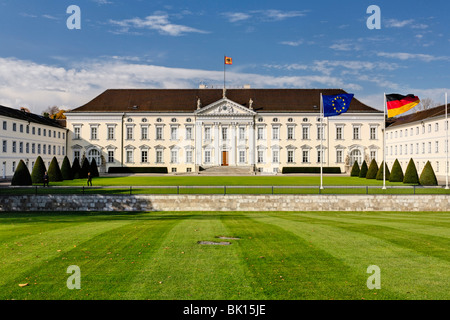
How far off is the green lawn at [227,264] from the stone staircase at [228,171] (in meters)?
46.2

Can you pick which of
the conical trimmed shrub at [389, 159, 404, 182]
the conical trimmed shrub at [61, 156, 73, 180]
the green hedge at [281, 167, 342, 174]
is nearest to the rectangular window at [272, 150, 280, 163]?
the green hedge at [281, 167, 342, 174]

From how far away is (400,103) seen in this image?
97.3ft

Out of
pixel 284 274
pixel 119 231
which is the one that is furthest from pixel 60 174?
pixel 284 274

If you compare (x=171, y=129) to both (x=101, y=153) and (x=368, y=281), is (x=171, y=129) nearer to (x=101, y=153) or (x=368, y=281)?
(x=101, y=153)

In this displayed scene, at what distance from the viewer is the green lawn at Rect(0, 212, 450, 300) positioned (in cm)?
671

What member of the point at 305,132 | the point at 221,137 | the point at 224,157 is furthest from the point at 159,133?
the point at 305,132

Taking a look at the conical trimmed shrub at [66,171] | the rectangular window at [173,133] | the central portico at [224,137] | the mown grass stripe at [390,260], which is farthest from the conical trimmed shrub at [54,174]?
the mown grass stripe at [390,260]

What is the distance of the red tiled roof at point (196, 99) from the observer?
226 feet

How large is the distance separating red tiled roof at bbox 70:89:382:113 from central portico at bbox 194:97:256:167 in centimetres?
307

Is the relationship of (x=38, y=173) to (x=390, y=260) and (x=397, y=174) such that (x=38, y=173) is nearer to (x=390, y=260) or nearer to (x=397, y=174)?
(x=390, y=260)

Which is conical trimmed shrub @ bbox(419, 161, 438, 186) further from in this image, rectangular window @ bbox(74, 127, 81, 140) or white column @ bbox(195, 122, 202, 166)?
rectangular window @ bbox(74, 127, 81, 140)

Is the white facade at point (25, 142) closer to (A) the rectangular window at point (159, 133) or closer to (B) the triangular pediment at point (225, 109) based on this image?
(A) the rectangular window at point (159, 133)

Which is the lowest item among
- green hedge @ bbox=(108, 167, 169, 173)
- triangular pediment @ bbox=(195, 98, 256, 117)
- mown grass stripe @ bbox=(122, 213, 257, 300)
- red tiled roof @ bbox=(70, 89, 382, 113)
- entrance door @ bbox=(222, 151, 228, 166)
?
mown grass stripe @ bbox=(122, 213, 257, 300)
